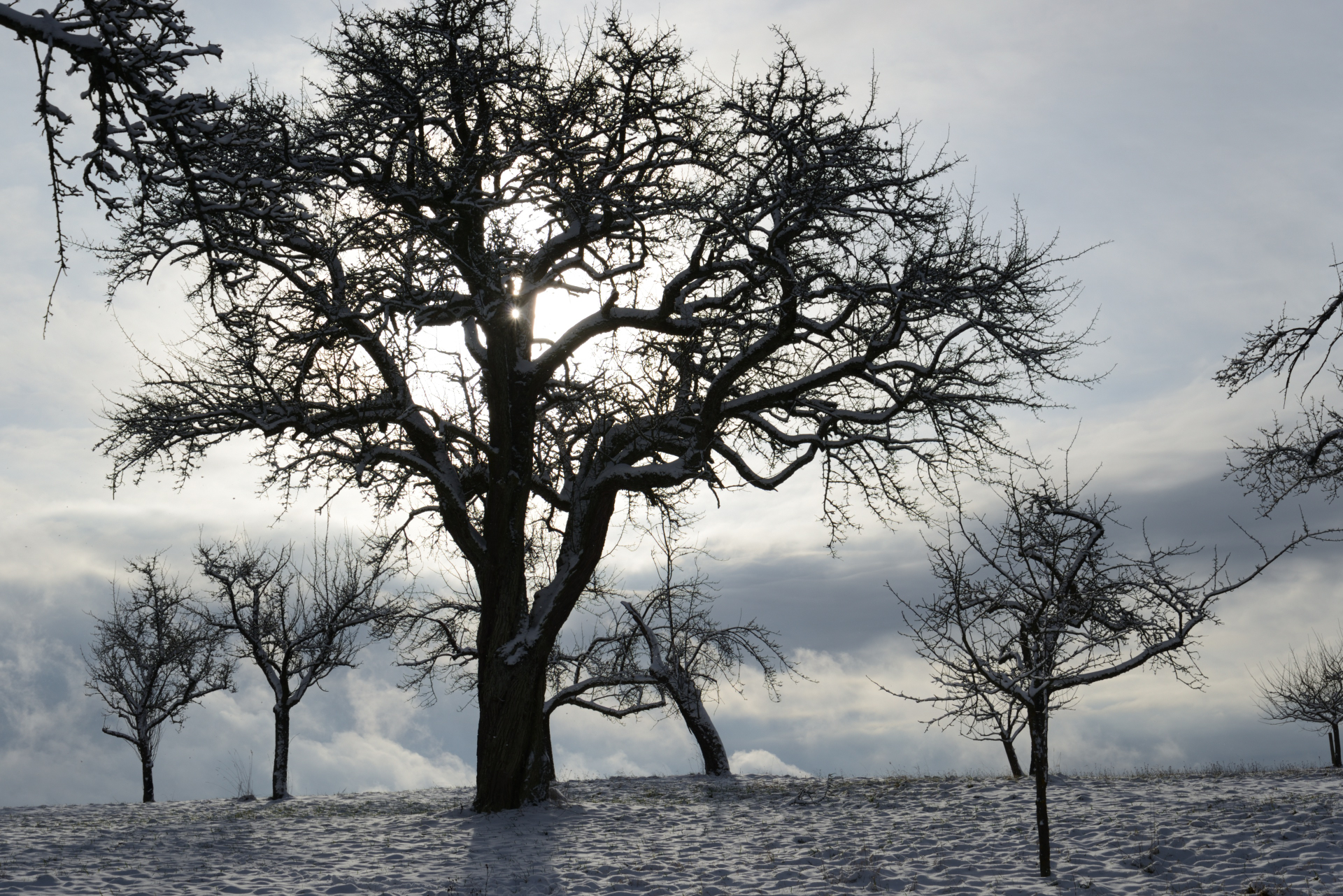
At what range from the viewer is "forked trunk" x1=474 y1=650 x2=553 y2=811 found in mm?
13648

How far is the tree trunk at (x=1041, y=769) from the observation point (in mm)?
8914

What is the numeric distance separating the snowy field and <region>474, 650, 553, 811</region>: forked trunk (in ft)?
1.59

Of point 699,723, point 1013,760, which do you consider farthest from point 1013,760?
point 699,723

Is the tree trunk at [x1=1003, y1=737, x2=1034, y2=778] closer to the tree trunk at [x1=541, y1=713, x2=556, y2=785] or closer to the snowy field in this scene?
the snowy field

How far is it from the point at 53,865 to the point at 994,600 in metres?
11.3

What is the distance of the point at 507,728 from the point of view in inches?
537

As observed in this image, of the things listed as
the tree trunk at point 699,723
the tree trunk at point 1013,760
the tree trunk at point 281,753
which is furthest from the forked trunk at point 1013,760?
the tree trunk at point 281,753

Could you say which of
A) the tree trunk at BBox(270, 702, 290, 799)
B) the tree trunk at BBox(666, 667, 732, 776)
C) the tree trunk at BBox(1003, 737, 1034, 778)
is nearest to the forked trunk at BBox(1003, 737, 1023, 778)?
→ the tree trunk at BBox(1003, 737, 1034, 778)

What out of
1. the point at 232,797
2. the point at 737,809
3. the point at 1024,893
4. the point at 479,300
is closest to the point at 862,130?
the point at 479,300

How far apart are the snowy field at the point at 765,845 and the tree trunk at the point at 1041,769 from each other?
0.26 m

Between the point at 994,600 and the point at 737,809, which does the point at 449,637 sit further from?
the point at 994,600

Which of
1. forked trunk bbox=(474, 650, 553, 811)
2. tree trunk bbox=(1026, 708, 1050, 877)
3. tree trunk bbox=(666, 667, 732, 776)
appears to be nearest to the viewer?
tree trunk bbox=(1026, 708, 1050, 877)

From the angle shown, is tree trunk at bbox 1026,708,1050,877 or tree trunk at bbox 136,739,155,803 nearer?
tree trunk at bbox 1026,708,1050,877

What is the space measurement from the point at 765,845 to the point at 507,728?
4608 millimetres
